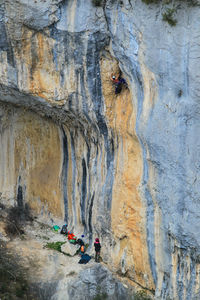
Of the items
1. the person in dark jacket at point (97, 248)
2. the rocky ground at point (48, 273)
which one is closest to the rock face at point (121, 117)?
the person in dark jacket at point (97, 248)

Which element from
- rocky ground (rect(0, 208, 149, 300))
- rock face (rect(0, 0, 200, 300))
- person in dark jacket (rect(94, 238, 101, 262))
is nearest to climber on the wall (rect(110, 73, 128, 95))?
rock face (rect(0, 0, 200, 300))

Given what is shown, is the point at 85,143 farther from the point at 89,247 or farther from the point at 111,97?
the point at 89,247

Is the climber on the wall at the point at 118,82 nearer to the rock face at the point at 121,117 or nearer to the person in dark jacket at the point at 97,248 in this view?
the rock face at the point at 121,117

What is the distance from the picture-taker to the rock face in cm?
1085

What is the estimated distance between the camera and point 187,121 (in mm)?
10719

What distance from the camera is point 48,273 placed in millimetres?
13555

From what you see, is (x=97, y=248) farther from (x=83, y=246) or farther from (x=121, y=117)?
(x=121, y=117)

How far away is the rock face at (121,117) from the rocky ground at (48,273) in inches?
25.6

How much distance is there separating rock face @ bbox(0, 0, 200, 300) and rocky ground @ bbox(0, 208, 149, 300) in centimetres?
65

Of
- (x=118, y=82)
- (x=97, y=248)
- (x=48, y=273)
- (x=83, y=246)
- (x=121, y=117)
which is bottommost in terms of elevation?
(x=48, y=273)

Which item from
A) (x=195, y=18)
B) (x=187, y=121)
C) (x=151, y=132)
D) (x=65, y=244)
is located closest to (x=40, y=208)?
(x=65, y=244)

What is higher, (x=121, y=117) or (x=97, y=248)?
(x=121, y=117)

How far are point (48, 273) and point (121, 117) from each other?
4717 millimetres

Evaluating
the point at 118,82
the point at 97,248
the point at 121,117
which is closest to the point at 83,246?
the point at 97,248
